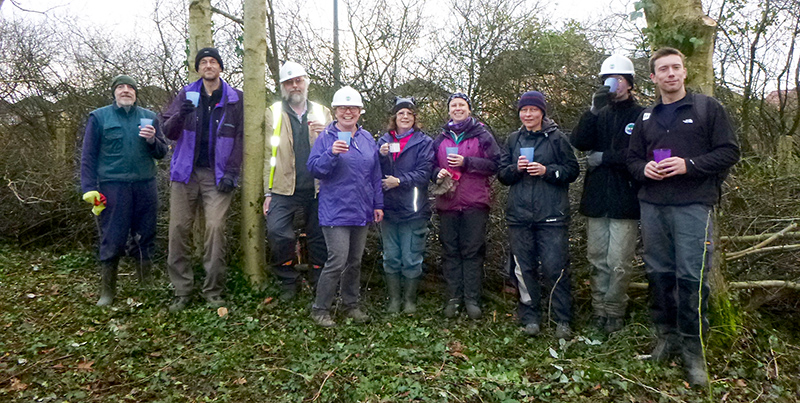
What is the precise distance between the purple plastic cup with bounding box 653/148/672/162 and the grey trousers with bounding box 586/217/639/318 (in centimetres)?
67

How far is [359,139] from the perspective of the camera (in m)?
4.41

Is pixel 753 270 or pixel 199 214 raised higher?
pixel 199 214

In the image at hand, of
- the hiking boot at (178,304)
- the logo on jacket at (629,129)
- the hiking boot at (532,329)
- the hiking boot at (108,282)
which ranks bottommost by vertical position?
the hiking boot at (532,329)

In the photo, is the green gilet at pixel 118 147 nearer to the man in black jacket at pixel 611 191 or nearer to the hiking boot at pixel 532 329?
the hiking boot at pixel 532 329

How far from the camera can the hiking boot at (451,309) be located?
454 centimetres

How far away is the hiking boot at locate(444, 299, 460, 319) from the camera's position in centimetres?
454

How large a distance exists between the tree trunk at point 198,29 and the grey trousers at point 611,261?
423 cm

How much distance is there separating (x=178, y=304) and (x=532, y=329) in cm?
305

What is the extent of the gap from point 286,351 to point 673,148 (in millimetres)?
A: 3003

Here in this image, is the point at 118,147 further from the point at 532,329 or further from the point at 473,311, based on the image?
the point at 532,329

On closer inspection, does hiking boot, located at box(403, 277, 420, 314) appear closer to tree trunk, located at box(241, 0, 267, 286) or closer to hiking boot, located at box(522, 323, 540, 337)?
hiking boot, located at box(522, 323, 540, 337)

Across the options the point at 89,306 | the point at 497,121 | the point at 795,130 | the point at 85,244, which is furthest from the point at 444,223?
the point at 795,130

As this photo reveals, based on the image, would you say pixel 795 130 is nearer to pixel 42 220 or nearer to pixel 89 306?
pixel 89 306

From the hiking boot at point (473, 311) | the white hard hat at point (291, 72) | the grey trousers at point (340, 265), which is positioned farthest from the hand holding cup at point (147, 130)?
the hiking boot at point (473, 311)
